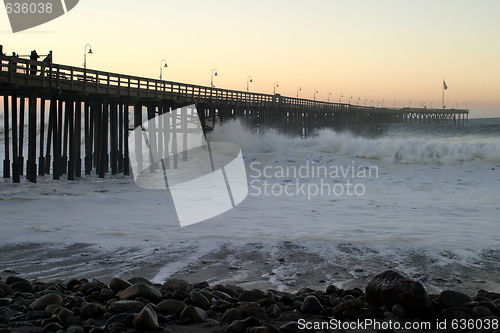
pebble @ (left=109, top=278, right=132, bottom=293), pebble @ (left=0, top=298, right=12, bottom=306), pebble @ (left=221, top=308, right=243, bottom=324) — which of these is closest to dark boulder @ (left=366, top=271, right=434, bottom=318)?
pebble @ (left=221, top=308, right=243, bottom=324)

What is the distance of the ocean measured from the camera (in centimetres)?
614


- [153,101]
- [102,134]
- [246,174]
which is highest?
[153,101]

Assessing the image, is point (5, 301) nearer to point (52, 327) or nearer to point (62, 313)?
point (62, 313)

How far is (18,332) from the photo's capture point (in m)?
3.78

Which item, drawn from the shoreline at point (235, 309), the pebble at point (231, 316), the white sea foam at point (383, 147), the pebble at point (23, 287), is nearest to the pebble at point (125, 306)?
the shoreline at point (235, 309)

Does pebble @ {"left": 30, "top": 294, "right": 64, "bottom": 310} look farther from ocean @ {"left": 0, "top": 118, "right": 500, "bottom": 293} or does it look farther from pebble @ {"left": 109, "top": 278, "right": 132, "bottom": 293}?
ocean @ {"left": 0, "top": 118, "right": 500, "bottom": 293}

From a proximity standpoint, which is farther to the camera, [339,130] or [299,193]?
[339,130]

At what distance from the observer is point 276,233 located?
335 inches

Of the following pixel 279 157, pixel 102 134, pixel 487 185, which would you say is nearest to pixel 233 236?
pixel 487 185

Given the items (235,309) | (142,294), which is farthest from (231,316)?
(142,294)

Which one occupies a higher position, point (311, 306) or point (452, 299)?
point (452, 299)

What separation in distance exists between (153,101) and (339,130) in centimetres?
3721

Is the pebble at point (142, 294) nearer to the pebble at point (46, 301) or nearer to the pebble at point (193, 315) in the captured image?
the pebble at point (193, 315)

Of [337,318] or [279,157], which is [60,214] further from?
[279,157]
